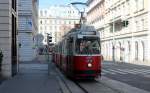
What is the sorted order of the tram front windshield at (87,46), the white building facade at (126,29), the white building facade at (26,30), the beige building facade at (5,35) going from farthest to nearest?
the white building facade at (126,29)
the white building facade at (26,30)
the beige building facade at (5,35)
the tram front windshield at (87,46)

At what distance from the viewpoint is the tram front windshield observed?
88.0 feet

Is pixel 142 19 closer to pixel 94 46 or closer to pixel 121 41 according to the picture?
pixel 121 41

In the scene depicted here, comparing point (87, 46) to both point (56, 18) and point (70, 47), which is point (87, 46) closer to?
point (70, 47)

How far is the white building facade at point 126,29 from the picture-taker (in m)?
69.6

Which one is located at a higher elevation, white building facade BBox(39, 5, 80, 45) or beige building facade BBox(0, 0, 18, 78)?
white building facade BBox(39, 5, 80, 45)

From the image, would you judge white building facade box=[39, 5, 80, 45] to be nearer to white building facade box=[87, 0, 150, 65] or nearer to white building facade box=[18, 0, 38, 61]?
white building facade box=[87, 0, 150, 65]

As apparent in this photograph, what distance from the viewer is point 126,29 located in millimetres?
80750

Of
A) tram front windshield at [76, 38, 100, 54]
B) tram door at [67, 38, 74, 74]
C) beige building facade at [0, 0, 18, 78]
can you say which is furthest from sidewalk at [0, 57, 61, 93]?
tram front windshield at [76, 38, 100, 54]

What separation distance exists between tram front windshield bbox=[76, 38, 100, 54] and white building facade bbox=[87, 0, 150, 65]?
130 ft

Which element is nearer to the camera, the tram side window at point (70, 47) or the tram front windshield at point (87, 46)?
the tram front windshield at point (87, 46)

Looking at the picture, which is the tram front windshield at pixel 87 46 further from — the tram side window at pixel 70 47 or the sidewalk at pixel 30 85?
the sidewalk at pixel 30 85

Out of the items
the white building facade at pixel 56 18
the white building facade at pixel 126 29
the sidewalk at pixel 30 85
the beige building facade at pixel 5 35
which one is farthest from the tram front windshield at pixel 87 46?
the white building facade at pixel 56 18

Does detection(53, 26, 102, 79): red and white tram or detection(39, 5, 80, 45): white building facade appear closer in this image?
detection(53, 26, 102, 79): red and white tram

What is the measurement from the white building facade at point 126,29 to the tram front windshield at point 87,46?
3956 centimetres
